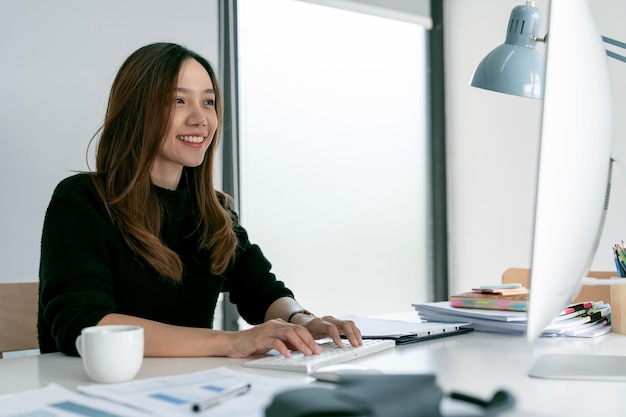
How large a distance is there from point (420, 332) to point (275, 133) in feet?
6.47

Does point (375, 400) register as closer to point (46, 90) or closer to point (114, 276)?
point (114, 276)

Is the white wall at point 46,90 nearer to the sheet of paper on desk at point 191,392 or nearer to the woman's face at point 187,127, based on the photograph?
the woman's face at point 187,127

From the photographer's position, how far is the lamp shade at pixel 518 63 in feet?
5.15

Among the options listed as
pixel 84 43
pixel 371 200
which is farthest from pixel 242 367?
pixel 371 200

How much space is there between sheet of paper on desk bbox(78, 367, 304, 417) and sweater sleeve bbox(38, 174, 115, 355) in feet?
1.01

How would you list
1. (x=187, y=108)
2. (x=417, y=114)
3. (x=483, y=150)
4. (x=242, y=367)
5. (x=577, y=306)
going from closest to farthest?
(x=242, y=367)
(x=577, y=306)
(x=187, y=108)
(x=483, y=150)
(x=417, y=114)

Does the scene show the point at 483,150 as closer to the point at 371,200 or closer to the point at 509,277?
the point at 371,200

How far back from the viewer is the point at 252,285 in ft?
5.54

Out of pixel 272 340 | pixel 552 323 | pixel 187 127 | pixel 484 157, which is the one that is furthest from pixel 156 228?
pixel 484 157

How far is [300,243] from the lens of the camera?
10.6 feet

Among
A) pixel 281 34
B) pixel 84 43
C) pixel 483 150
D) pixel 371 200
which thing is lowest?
pixel 371 200

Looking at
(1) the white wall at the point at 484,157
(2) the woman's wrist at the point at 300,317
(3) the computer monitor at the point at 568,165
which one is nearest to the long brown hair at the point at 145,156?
(2) the woman's wrist at the point at 300,317

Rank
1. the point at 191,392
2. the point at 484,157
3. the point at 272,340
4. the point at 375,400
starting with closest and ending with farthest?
the point at 375,400, the point at 191,392, the point at 272,340, the point at 484,157

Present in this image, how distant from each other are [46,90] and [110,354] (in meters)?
1.81
